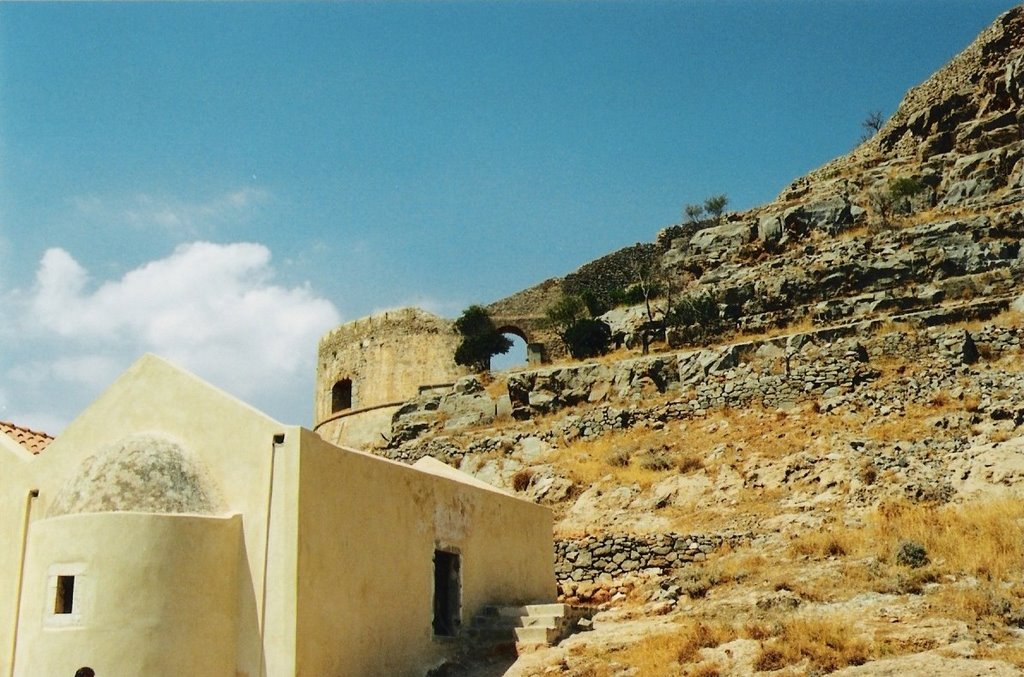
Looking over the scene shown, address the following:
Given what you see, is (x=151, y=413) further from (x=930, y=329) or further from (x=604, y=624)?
(x=930, y=329)

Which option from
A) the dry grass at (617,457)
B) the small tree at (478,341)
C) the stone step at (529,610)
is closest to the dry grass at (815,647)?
the stone step at (529,610)

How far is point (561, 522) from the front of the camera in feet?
81.5

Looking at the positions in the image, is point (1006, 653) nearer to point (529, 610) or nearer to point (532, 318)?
point (529, 610)

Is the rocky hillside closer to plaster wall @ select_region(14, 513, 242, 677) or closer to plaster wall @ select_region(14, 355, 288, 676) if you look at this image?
plaster wall @ select_region(14, 355, 288, 676)

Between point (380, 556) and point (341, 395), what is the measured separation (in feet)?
95.4

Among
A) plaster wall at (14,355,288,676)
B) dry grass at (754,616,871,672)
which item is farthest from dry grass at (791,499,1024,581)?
plaster wall at (14,355,288,676)

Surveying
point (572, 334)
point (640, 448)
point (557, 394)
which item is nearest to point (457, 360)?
point (572, 334)

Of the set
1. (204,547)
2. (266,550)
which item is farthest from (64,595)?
(266,550)

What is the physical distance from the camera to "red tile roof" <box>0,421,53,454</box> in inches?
645

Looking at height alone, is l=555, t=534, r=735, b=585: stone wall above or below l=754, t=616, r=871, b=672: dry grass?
above

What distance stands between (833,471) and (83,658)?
1642cm

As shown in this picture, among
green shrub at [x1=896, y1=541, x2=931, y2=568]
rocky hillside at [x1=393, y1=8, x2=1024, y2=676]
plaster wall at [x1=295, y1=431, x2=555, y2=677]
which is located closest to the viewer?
plaster wall at [x1=295, y1=431, x2=555, y2=677]

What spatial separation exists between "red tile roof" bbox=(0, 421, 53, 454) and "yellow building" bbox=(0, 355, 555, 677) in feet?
0.83

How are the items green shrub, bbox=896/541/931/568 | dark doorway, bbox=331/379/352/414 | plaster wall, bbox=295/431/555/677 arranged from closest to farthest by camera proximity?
1. plaster wall, bbox=295/431/555/677
2. green shrub, bbox=896/541/931/568
3. dark doorway, bbox=331/379/352/414
